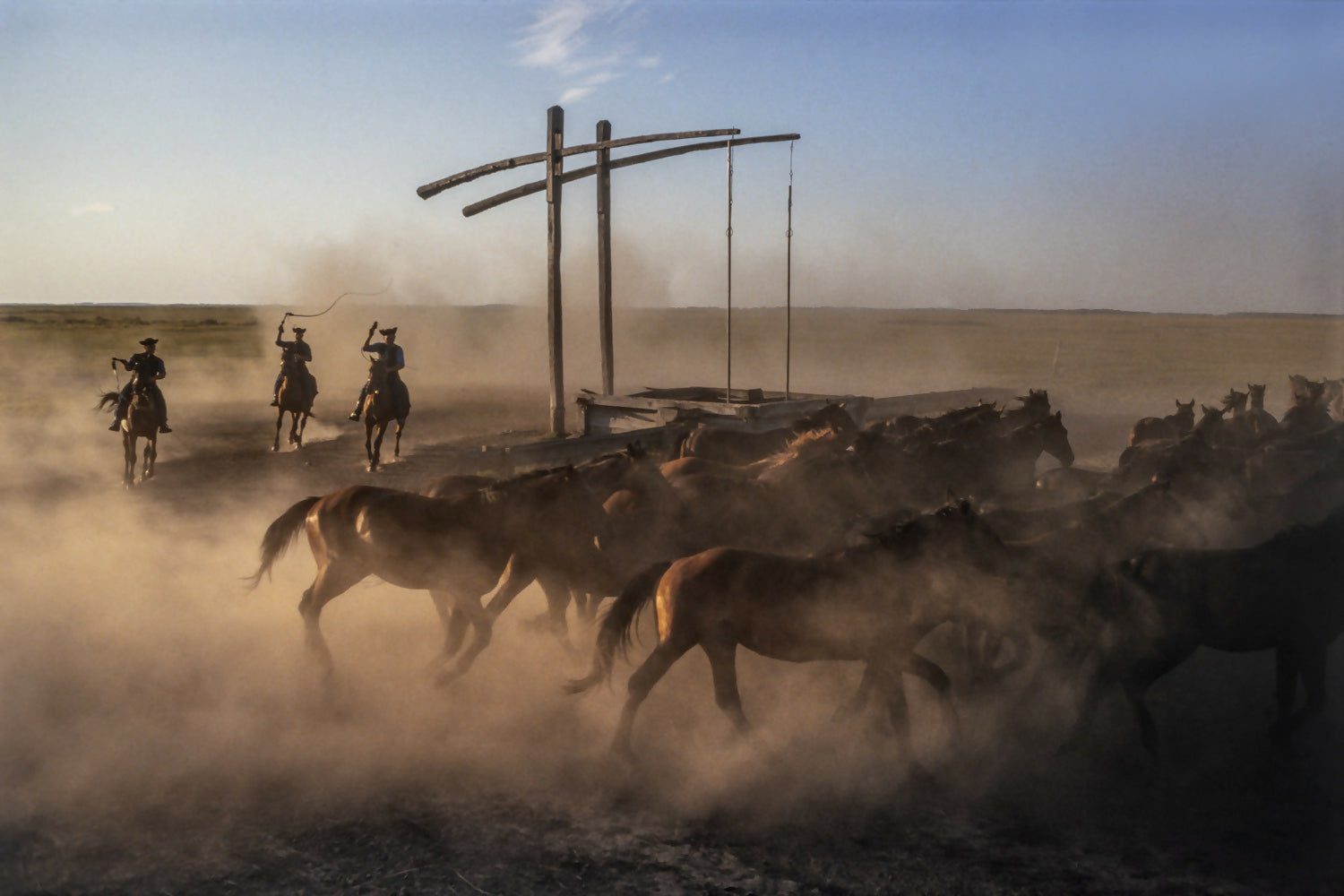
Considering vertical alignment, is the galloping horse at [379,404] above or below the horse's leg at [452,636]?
above

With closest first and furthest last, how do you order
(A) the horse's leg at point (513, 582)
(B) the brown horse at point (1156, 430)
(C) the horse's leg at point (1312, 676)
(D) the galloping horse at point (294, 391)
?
(C) the horse's leg at point (1312, 676), (A) the horse's leg at point (513, 582), (B) the brown horse at point (1156, 430), (D) the galloping horse at point (294, 391)

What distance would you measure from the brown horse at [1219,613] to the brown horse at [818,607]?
0.95m

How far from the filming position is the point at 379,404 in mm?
16531

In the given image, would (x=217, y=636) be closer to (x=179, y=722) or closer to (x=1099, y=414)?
(x=179, y=722)

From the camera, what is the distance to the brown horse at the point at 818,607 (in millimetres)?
5641

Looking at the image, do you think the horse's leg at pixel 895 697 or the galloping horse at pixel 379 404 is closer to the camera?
the horse's leg at pixel 895 697

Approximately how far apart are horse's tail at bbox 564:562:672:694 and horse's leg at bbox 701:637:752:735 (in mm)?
612

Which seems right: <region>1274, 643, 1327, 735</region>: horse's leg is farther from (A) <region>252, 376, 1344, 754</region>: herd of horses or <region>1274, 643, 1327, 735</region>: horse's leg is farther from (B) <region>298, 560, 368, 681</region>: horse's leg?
(B) <region>298, 560, 368, 681</region>: horse's leg

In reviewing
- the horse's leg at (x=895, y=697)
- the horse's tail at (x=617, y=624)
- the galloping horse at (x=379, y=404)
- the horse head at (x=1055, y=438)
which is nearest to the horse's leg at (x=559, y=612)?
the horse's tail at (x=617, y=624)

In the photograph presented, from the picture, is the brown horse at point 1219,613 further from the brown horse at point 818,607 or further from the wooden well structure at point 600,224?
the wooden well structure at point 600,224

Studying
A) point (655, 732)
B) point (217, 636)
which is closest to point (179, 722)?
point (217, 636)

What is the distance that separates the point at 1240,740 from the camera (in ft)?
19.5

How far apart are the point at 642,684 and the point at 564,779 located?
666mm

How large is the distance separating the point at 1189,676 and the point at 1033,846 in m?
3.01
